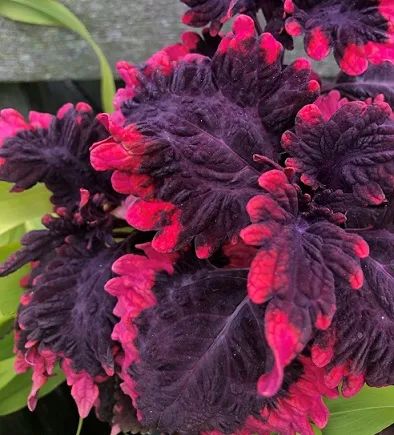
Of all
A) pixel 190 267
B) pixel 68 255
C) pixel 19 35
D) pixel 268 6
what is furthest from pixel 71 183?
pixel 19 35

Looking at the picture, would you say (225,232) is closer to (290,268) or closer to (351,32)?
(290,268)

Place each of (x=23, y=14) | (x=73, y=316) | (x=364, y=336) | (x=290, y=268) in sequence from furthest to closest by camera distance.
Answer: (x=23, y=14), (x=73, y=316), (x=364, y=336), (x=290, y=268)

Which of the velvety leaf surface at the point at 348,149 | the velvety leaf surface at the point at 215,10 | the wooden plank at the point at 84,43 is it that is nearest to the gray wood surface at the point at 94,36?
the wooden plank at the point at 84,43

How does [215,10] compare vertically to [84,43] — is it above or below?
above

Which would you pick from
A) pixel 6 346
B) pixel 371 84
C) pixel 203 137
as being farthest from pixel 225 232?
pixel 6 346

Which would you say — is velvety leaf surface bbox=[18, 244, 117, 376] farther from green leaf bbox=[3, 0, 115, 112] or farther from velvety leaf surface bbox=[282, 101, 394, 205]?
green leaf bbox=[3, 0, 115, 112]

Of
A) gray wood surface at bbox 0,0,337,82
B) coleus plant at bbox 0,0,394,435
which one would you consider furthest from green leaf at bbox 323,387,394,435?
gray wood surface at bbox 0,0,337,82

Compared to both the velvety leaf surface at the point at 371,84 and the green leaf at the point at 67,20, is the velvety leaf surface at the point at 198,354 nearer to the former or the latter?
the velvety leaf surface at the point at 371,84
